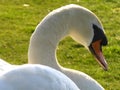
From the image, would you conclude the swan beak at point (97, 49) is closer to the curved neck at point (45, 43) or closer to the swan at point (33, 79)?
the curved neck at point (45, 43)

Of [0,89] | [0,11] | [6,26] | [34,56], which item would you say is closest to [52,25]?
[34,56]

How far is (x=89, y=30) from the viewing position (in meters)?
4.34

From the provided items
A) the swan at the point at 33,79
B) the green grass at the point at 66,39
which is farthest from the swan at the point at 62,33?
the green grass at the point at 66,39

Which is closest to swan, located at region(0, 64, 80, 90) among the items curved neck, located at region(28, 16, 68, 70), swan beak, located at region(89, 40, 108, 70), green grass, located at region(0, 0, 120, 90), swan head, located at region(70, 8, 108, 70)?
curved neck, located at region(28, 16, 68, 70)

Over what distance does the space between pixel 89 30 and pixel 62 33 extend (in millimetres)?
239

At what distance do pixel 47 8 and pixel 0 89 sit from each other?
8.11 m

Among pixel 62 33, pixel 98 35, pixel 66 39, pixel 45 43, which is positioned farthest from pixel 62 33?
pixel 66 39

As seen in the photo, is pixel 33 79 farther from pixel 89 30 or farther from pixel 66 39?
pixel 66 39

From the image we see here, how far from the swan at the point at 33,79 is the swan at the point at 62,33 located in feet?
4.81

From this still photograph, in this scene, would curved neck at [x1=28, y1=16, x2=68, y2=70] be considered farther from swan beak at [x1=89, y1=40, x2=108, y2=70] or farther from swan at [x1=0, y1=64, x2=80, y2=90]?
swan at [x1=0, y1=64, x2=80, y2=90]

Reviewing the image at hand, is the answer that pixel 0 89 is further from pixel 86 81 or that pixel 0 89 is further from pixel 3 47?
pixel 3 47

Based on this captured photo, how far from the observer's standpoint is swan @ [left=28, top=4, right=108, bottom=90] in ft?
13.7

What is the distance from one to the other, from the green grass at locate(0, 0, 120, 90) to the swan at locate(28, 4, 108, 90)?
205 centimetres

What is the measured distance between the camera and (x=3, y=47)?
7672mm
